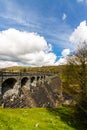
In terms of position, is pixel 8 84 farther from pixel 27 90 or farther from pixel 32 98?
pixel 27 90

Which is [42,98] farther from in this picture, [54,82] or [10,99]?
[54,82]

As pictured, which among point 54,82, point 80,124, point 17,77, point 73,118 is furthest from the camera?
point 54,82

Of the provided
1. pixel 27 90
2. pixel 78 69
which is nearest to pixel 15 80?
pixel 27 90

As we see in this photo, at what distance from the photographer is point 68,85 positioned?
50.8 m

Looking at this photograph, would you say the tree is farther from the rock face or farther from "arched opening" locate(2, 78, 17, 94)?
"arched opening" locate(2, 78, 17, 94)

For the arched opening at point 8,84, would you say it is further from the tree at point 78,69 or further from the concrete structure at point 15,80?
the tree at point 78,69

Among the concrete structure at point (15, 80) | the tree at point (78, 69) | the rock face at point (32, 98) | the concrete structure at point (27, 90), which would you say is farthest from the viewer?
the rock face at point (32, 98)

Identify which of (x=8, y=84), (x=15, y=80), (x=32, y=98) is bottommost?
(x=32, y=98)

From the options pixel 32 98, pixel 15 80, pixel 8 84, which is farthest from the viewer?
pixel 32 98

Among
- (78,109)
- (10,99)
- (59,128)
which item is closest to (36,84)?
(10,99)

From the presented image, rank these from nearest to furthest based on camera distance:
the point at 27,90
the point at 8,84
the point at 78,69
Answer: the point at 78,69
the point at 8,84
the point at 27,90

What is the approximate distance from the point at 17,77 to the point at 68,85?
36.7 meters

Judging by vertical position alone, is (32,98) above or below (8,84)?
below

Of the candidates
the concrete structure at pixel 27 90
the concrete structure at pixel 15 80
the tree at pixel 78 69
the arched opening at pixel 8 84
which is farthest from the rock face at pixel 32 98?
the tree at pixel 78 69
